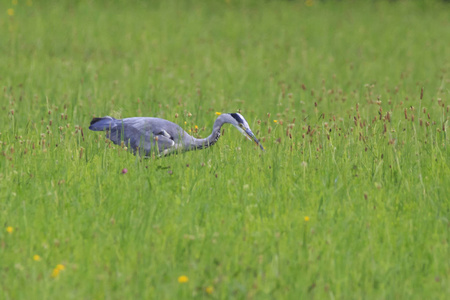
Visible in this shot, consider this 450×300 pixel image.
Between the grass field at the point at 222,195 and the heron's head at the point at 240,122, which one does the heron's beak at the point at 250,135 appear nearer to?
the heron's head at the point at 240,122

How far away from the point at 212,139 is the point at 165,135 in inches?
18.4

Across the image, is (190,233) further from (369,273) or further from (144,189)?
(369,273)

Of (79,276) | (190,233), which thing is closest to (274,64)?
(190,233)

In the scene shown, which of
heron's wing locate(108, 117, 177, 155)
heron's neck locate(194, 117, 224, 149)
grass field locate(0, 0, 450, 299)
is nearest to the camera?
grass field locate(0, 0, 450, 299)

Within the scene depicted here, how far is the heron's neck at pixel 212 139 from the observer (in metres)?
6.75

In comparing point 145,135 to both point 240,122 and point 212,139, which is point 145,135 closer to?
point 212,139

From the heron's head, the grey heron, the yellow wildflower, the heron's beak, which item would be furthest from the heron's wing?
the yellow wildflower

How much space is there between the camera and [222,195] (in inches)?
222

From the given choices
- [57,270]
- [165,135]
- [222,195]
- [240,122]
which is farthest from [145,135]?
[57,270]

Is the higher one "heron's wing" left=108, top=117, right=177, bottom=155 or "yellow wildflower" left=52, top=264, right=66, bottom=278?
"heron's wing" left=108, top=117, right=177, bottom=155

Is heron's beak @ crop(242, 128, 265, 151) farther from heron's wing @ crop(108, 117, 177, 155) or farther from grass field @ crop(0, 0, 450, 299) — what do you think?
heron's wing @ crop(108, 117, 177, 155)

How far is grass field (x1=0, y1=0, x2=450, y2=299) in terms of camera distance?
13.8 feet

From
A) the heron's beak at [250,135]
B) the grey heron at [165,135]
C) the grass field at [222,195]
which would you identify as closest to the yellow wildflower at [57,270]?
the grass field at [222,195]

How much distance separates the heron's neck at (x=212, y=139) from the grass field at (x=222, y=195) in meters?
0.12
